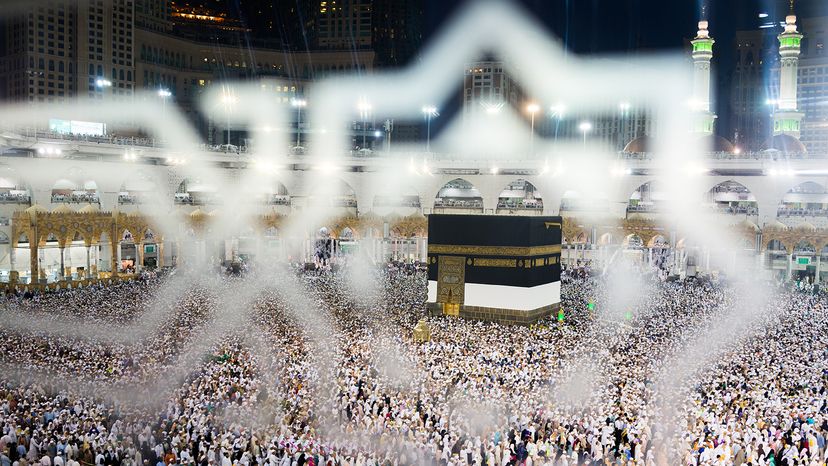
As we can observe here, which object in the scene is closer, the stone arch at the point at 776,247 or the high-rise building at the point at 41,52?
the stone arch at the point at 776,247

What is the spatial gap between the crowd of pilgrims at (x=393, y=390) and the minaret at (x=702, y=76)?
26977 millimetres

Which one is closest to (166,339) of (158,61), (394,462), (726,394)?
(394,462)

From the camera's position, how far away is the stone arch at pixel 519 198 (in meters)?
36.3

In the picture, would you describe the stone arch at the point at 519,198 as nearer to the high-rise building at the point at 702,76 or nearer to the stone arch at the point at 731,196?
the stone arch at the point at 731,196

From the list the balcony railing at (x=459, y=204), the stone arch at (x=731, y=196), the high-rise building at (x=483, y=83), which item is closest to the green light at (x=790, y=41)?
the stone arch at (x=731, y=196)

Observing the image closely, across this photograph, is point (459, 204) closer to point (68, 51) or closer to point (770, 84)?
point (68, 51)

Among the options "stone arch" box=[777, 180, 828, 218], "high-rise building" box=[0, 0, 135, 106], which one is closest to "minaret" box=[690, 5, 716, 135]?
"stone arch" box=[777, 180, 828, 218]

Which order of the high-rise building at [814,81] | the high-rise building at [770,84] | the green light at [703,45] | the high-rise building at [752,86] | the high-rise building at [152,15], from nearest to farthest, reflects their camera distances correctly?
1. the green light at [703,45]
2. the high-rise building at [152,15]
3. the high-rise building at [814,81]
4. the high-rise building at [770,84]
5. the high-rise building at [752,86]

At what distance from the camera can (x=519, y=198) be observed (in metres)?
40.6

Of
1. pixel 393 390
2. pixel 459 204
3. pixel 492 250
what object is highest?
pixel 459 204

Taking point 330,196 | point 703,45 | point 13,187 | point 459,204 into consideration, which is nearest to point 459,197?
point 459,204

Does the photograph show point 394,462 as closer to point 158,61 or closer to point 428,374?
point 428,374

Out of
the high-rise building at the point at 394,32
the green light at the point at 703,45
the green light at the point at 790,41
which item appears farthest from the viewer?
the high-rise building at the point at 394,32

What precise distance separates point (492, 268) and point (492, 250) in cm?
47
